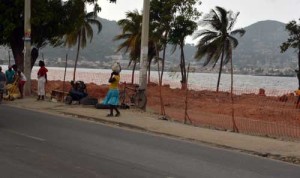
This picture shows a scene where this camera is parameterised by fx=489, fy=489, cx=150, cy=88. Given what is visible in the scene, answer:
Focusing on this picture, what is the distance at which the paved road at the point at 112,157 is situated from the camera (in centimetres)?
817

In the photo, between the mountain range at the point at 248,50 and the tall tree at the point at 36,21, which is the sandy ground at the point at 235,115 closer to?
the tall tree at the point at 36,21

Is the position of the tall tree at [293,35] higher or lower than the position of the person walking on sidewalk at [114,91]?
higher

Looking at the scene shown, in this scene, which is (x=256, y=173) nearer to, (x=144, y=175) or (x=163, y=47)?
(x=144, y=175)

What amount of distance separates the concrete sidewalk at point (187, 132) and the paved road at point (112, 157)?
0.66m

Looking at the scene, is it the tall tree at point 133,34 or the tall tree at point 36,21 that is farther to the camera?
the tall tree at point 133,34

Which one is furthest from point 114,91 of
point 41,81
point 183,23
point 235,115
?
point 183,23

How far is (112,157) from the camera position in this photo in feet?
30.9

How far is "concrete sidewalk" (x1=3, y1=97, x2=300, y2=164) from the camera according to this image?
1127 centimetres

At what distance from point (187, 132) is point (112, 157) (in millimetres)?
4582

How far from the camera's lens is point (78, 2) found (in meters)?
24.4

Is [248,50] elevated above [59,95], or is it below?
above

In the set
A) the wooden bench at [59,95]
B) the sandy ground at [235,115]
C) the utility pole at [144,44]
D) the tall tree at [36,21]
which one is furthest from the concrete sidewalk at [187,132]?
the tall tree at [36,21]

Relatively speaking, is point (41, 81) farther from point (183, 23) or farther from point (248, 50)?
point (248, 50)

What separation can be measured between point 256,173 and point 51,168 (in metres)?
3.61
